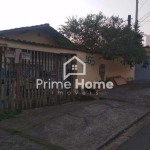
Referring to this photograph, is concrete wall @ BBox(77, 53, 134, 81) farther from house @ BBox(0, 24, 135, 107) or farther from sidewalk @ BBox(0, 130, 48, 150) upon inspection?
sidewalk @ BBox(0, 130, 48, 150)

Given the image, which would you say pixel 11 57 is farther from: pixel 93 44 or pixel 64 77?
pixel 93 44

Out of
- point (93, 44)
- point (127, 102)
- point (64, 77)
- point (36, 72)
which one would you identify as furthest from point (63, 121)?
point (93, 44)

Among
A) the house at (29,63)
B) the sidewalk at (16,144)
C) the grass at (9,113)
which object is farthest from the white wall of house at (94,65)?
the sidewalk at (16,144)

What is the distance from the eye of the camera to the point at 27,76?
6.76 meters

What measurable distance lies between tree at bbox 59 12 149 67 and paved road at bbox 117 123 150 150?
7081 millimetres

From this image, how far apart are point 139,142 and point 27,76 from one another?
410cm

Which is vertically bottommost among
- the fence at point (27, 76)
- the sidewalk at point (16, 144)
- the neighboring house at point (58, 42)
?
the sidewalk at point (16, 144)

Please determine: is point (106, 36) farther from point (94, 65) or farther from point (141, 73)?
point (141, 73)

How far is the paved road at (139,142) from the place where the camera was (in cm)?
399

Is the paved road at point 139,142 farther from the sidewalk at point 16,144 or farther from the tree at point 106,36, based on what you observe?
the tree at point 106,36

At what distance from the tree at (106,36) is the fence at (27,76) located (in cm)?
418

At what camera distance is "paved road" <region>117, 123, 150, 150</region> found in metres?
3.99

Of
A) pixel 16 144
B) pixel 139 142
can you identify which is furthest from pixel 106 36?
pixel 16 144

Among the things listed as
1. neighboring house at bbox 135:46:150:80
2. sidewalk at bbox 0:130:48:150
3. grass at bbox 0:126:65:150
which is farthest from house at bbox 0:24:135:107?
neighboring house at bbox 135:46:150:80
